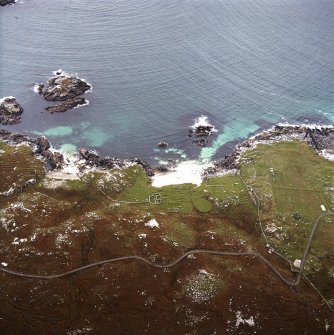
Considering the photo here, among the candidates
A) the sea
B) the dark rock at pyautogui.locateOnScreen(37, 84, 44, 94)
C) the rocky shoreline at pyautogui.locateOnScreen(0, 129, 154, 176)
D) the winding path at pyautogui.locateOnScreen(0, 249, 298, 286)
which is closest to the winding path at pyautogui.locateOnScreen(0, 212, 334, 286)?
the winding path at pyautogui.locateOnScreen(0, 249, 298, 286)

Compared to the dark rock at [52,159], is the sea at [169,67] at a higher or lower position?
higher

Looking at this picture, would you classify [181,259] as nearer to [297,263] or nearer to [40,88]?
[297,263]

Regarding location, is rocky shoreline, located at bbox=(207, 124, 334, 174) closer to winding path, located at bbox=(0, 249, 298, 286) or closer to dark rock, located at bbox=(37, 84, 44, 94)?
winding path, located at bbox=(0, 249, 298, 286)

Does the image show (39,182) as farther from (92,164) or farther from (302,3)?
(302,3)

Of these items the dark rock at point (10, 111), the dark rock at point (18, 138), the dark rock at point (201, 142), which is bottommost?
the dark rock at point (18, 138)

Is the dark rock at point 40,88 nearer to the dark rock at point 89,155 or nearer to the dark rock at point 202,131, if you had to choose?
the dark rock at point 89,155

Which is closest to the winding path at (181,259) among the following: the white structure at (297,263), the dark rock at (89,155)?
the white structure at (297,263)

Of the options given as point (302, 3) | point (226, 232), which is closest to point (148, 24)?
point (302, 3)

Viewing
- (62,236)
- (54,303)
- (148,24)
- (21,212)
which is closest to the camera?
(54,303)
